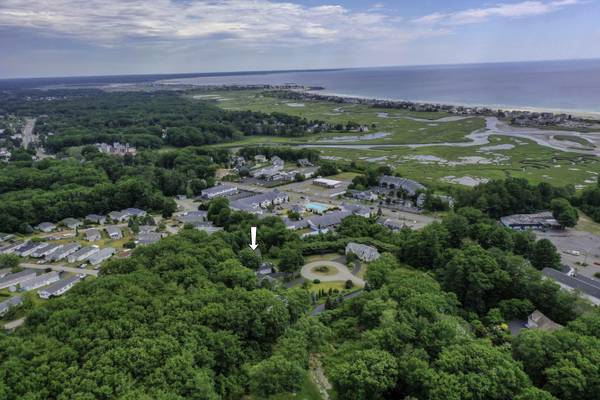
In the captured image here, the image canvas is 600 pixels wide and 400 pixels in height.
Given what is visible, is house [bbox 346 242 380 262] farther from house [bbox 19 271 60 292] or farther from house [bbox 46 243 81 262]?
house [bbox 46 243 81 262]

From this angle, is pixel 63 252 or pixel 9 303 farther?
pixel 63 252

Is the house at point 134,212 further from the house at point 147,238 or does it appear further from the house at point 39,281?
the house at point 39,281

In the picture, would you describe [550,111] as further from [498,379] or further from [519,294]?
[498,379]

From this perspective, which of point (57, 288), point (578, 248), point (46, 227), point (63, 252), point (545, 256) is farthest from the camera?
point (46, 227)

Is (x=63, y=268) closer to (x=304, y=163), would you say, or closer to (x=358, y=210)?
(x=358, y=210)

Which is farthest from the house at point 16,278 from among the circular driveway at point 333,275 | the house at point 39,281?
the circular driveway at point 333,275

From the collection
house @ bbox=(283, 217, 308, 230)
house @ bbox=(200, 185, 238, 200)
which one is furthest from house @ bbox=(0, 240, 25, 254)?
house @ bbox=(283, 217, 308, 230)

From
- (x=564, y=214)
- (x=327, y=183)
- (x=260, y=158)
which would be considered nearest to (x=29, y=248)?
(x=327, y=183)
